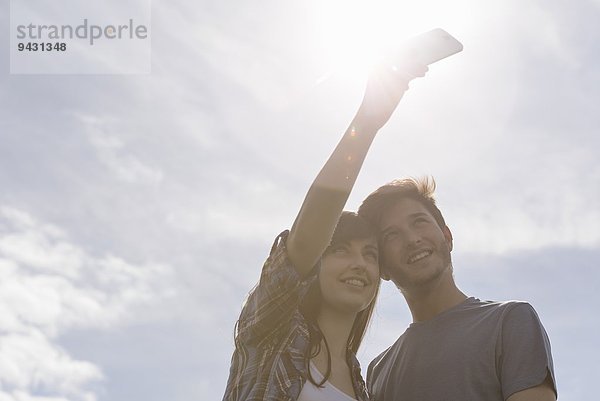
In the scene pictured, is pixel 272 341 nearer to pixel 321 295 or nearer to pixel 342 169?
pixel 321 295

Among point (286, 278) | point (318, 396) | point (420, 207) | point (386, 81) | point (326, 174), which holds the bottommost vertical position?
point (318, 396)

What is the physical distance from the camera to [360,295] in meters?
5.20

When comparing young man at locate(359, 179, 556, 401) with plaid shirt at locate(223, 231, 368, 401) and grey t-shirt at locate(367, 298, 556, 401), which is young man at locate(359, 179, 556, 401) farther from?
plaid shirt at locate(223, 231, 368, 401)

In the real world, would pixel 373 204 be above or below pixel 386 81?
above

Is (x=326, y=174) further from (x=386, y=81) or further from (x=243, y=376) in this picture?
(x=243, y=376)

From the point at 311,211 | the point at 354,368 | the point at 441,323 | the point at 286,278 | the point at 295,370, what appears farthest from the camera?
the point at 441,323

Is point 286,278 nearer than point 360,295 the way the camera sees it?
Yes

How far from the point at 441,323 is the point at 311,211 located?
2575 millimetres

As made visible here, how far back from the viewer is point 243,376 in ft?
14.6

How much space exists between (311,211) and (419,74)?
3.54 ft

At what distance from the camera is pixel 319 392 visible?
4.56m

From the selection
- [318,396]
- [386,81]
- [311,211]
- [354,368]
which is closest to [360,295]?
[354,368]

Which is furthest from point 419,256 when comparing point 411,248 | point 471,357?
point 471,357

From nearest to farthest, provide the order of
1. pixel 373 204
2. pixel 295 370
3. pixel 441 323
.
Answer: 1. pixel 295 370
2. pixel 441 323
3. pixel 373 204
